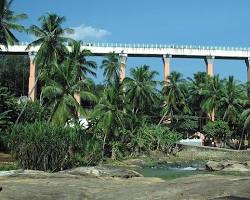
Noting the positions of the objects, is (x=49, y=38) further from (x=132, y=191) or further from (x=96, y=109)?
(x=132, y=191)

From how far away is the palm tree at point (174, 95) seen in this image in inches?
2970

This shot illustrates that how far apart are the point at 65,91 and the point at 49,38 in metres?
9.38

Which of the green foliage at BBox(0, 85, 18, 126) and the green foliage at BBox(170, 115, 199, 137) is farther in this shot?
the green foliage at BBox(170, 115, 199, 137)

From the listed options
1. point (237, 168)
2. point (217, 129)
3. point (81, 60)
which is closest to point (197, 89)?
point (217, 129)

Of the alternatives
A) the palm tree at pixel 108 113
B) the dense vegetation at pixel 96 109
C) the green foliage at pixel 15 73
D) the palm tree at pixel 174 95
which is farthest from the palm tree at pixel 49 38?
the green foliage at pixel 15 73

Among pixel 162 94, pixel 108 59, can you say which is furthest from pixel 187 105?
pixel 108 59

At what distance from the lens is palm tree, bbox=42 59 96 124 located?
4969 cm

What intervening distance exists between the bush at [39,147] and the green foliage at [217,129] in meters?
38.0

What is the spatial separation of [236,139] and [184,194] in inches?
2610

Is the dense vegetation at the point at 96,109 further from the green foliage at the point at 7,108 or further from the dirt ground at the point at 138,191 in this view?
the dirt ground at the point at 138,191

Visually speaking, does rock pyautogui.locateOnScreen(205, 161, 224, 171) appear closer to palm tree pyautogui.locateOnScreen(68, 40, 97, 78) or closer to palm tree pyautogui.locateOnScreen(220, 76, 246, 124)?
palm tree pyautogui.locateOnScreen(68, 40, 97, 78)

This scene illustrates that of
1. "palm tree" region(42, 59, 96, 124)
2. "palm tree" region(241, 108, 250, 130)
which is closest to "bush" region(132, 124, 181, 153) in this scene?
"palm tree" region(241, 108, 250, 130)

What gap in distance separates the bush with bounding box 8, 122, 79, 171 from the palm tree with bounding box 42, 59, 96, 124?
373 inches

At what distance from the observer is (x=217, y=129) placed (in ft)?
241
